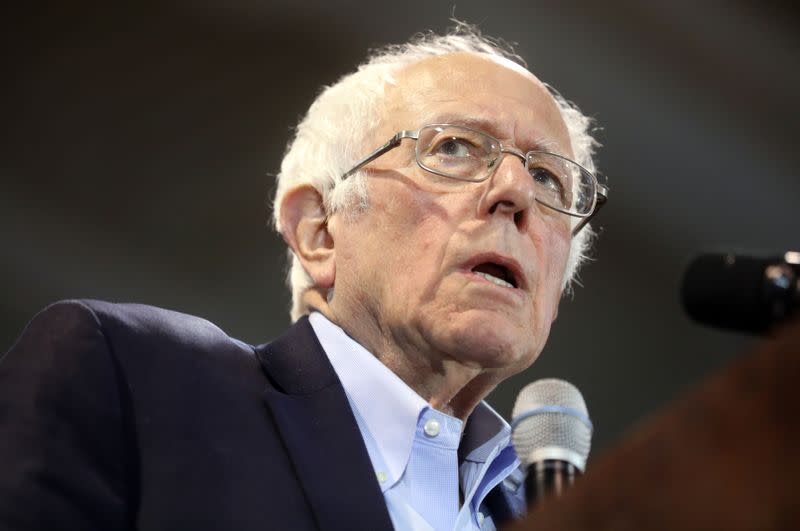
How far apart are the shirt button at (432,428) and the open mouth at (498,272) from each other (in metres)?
0.32

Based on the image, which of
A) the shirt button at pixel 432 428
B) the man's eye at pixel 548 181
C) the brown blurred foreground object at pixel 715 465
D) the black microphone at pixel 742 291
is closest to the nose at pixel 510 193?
the man's eye at pixel 548 181

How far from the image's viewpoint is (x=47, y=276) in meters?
3.43

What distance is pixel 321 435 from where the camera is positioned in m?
1.70

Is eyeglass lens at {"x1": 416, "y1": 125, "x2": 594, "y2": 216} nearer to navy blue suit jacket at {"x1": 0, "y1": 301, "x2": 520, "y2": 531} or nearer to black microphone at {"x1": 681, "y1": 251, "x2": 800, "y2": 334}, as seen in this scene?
navy blue suit jacket at {"x1": 0, "y1": 301, "x2": 520, "y2": 531}

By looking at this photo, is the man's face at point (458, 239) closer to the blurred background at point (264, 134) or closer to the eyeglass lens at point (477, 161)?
the eyeglass lens at point (477, 161)

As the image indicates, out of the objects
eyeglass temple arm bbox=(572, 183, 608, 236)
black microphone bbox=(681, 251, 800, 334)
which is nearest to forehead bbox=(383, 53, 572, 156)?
eyeglass temple arm bbox=(572, 183, 608, 236)

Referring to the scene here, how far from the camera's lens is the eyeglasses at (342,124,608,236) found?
2.05 meters

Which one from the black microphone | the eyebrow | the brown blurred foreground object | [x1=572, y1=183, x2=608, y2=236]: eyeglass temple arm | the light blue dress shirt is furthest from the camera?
[x1=572, y1=183, x2=608, y2=236]: eyeglass temple arm

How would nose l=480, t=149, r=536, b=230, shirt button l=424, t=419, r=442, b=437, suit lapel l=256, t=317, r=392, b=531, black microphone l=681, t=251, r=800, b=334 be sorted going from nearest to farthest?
black microphone l=681, t=251, r=800, b=334
suit lapel l=256, t=317, r=392, b=531
shirt button l=424, t=419, r=442, b=437
nose l=480, t=149, r=536, b=230

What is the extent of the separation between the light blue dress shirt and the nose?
1.39 feet

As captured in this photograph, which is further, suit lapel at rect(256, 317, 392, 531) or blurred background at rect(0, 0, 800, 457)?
blurred background at rect(0, 0, 800, 457)

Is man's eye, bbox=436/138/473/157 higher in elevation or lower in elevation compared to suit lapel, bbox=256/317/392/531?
higher

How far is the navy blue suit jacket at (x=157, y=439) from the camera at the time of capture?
4.70ft

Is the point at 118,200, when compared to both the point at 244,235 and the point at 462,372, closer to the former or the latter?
the point at 244,235
